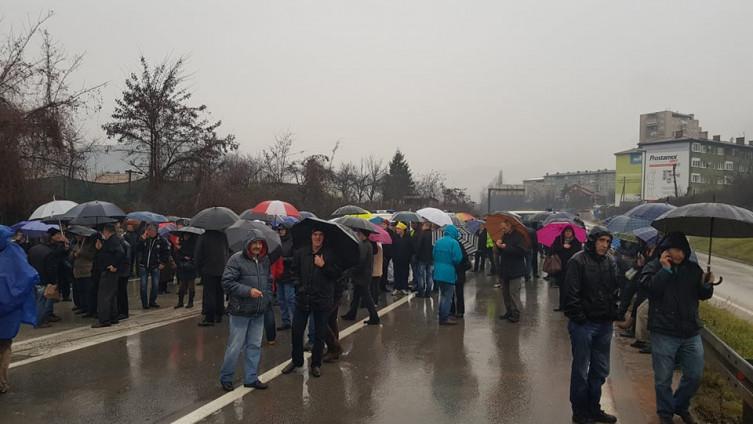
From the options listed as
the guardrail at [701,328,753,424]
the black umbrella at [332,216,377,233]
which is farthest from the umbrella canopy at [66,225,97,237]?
the guardrail at [701,328,753,424]

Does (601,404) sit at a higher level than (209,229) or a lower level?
lower

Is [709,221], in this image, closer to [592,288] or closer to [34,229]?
[592,288]

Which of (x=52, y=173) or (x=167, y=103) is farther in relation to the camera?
(x=167, y=103)

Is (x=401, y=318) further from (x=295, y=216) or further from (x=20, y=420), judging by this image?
(x=20, y=420)

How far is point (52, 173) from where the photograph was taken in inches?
644

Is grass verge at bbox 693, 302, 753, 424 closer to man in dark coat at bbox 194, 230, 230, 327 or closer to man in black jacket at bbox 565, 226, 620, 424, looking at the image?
man in black jacket at bbox 565, 226, 620, 424

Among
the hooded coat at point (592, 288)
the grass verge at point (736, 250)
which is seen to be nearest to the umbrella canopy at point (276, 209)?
the hooded coat at point (592, 288)

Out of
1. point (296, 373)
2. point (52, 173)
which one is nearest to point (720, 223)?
point (296, 373)

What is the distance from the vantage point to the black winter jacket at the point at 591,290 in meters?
5.17

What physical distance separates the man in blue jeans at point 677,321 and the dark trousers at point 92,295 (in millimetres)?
9192

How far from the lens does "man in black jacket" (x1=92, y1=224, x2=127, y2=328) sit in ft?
29.9

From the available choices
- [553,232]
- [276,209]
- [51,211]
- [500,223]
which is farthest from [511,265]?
[51,211]

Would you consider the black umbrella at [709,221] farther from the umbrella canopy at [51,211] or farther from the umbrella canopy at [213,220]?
the umbrella canopy at [51,211]

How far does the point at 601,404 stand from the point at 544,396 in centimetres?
60
